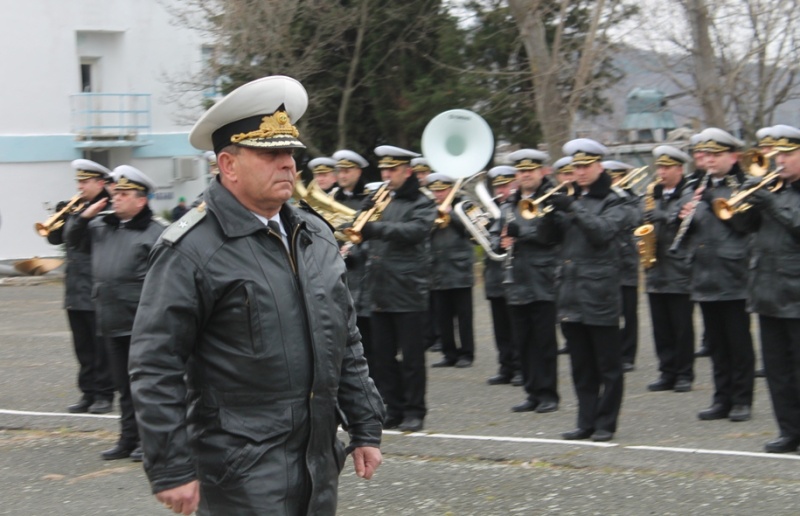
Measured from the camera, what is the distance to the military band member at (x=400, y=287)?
28.8 feet

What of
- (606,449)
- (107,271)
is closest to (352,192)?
(107,271)

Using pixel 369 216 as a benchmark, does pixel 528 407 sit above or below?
below

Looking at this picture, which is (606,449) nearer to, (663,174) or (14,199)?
(663,174)

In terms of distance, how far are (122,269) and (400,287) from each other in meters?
1.93

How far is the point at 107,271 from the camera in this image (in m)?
8.44

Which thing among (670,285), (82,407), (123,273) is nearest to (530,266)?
(670,285)

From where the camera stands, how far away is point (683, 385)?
33.5ft

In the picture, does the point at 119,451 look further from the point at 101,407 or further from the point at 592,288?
the point at 592,288

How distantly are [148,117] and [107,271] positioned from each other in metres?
23.2

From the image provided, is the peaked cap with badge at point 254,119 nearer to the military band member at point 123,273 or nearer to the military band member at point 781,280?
the military band member at point 781,280

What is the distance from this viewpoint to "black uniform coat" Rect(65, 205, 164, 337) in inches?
325

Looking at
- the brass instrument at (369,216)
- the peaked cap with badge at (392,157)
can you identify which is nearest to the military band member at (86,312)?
the brass instrument at (369,216)

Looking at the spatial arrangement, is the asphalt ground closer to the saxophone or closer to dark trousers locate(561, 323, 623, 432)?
dark trousers locate(561, 323, 623, 432)

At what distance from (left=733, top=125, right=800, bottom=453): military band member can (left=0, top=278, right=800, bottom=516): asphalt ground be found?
33 centimetres
